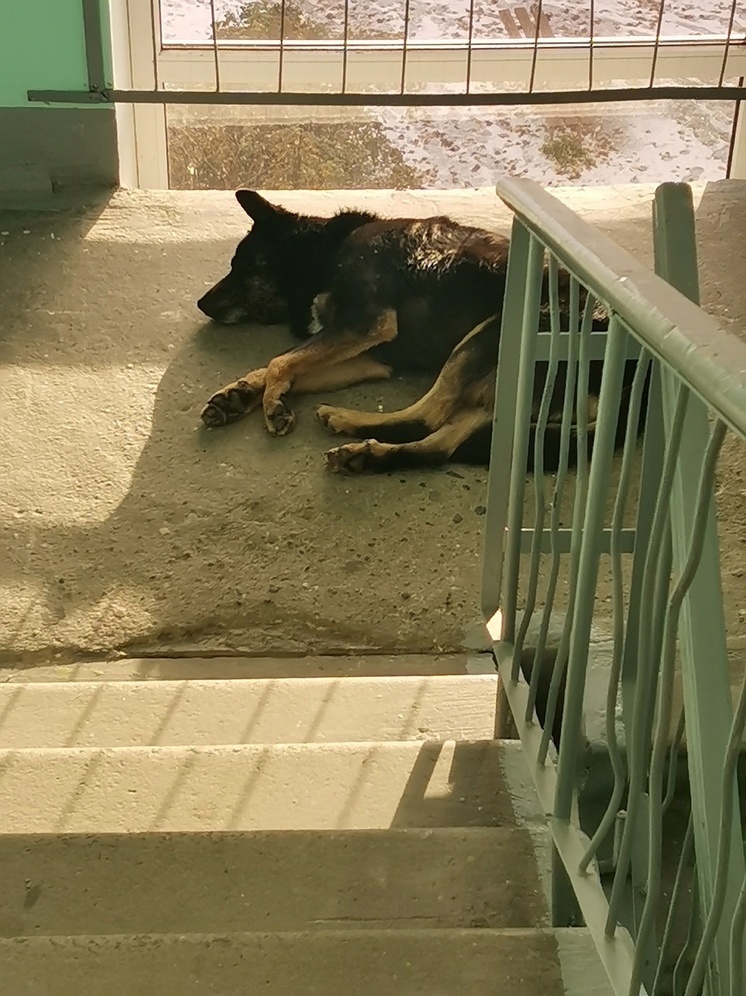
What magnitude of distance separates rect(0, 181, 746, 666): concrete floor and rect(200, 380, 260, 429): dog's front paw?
0.13 ft

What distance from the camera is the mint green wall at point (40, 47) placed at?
3945mm

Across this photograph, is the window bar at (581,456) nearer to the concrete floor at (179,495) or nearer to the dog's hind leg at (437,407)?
the concrete floor at (179,495)

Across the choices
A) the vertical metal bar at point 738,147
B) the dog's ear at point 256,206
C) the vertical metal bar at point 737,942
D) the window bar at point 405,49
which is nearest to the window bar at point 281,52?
the window bar at point 405,49

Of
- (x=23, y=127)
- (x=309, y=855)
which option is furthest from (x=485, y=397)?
(x=23, y=127)

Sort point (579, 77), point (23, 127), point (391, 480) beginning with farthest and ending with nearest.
A: point (579, 77) → point (23, 127) → point (391, 480)

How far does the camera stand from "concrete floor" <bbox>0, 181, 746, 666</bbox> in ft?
9.21

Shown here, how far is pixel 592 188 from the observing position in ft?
15.2

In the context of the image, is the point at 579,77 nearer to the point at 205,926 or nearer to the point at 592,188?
the point at 592,188

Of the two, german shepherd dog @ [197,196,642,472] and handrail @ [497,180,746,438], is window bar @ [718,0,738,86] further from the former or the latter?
handrail @ [497,180,746,438]

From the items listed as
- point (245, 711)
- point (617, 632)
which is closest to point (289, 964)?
point (617, 632)

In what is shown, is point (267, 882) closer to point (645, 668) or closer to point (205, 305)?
point (645, 668)

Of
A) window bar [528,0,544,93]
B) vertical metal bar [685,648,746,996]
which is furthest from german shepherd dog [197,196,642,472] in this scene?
vertical metal bar [685,648,746,996]

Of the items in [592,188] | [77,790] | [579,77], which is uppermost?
[579,77]

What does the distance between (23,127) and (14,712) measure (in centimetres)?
264
